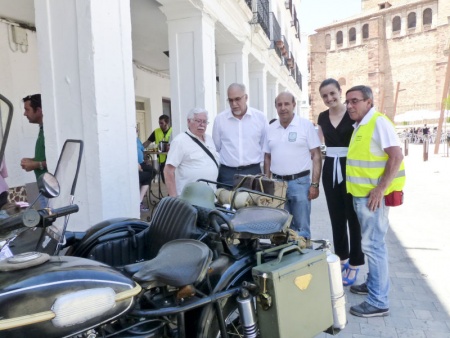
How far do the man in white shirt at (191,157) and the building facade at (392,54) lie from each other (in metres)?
43.6

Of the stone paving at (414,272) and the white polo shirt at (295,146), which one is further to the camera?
the white polo shirt at (295,146)

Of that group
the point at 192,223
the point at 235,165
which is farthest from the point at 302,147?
the point at 192,223

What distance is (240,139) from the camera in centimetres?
421

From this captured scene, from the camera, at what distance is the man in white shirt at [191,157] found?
3881mm

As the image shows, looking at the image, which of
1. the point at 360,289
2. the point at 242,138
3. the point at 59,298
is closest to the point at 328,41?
the point at 242,138

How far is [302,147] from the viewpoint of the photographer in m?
3.89

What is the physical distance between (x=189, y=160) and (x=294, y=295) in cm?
214

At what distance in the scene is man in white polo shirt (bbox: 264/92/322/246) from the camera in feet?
12.7

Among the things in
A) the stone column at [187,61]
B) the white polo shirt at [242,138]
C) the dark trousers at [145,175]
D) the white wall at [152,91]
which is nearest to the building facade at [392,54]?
the white wall at [152,91]

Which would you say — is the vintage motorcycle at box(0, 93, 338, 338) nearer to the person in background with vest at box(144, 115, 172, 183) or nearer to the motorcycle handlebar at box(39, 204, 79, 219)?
the motorcycle handlebar at box(39, 204, 79, 219)

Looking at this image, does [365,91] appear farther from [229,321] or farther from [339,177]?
[229,321]

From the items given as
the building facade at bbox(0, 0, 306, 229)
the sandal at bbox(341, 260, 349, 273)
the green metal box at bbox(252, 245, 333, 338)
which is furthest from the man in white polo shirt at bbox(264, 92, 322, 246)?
the green metal box at bbox(252, 245, 333, 338)

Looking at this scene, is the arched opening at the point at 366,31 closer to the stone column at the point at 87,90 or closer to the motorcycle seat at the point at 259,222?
the stone column at the point at 87,90

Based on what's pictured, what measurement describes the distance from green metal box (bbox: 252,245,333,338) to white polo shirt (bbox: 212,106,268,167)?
2015 mm
